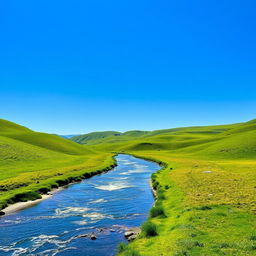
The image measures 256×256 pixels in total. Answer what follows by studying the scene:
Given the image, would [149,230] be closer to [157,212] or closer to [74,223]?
[157,212]

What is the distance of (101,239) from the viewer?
2406 centimetres

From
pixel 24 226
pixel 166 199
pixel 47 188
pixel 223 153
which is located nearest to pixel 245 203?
pixel 166 199

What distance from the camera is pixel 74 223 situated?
28812 millimetres

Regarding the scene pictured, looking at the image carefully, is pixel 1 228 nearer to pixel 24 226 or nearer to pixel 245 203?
pixel 24 226

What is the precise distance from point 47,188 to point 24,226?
19.8 metres

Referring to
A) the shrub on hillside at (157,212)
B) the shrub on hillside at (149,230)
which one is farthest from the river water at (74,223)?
the shrub on hillside at (149,230)

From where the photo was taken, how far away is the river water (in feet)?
72.8

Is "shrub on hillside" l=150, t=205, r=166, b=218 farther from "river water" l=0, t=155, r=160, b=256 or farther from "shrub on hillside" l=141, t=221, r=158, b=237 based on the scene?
"shrub on hillside" l=141, t=221, r=158, b=237

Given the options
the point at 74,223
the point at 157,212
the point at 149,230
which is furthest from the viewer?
the point at 74,223

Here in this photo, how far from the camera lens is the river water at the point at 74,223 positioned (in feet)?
72.8

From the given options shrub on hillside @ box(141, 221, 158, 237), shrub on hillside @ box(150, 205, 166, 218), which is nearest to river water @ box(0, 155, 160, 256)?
shrub on hillside @ box(150, 205, 166, 218)

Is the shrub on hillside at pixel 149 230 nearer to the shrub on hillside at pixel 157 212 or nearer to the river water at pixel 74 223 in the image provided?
the river water at pixel 74 223

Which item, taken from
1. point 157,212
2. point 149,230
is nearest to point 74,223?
point 157,212

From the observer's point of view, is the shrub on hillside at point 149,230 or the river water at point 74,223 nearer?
the shrub on hillside at point 149,230
